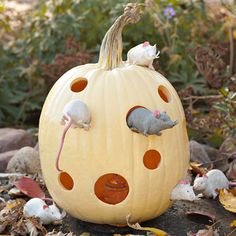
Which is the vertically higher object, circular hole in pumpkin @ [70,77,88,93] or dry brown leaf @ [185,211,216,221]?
circular hole in pumpkin @ [70,77,88,93]

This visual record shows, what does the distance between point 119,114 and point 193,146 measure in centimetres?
155

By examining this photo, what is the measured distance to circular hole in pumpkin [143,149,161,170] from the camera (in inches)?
113

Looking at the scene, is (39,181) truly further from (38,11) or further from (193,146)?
(38,11)

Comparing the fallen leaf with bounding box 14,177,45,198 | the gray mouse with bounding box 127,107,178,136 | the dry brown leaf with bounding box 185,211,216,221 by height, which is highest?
the gray mouse with bounding box 127,107,178,136

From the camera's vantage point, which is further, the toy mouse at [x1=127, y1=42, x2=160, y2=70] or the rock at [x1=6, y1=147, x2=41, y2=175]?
the rock at [x1=6, y1=147, x2=41, y2=175]

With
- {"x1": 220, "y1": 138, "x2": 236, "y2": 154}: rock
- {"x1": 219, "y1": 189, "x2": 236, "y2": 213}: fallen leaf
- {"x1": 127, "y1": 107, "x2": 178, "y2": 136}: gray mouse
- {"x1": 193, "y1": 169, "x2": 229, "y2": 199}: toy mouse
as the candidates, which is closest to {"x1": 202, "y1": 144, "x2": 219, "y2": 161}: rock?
{"x1": 220, "y1": 138, "x2": 236, "y2": 154}: rock

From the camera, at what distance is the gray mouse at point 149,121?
263 centimetres

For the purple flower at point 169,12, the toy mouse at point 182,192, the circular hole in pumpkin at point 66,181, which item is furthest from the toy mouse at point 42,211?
the purple flower at point 169,12

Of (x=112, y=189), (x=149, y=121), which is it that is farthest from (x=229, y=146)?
(x=149, y=121)

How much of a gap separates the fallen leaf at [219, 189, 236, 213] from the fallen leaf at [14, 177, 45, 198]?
2.98ft

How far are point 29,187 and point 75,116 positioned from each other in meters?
0.91

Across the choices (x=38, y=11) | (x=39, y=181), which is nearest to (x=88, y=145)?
(x=39, y=181)

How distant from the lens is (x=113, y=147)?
2.75 metres

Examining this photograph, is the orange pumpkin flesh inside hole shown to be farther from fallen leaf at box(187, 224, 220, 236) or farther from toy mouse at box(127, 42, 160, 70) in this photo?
fallen leaf at box(187, 224, 220, 236)
